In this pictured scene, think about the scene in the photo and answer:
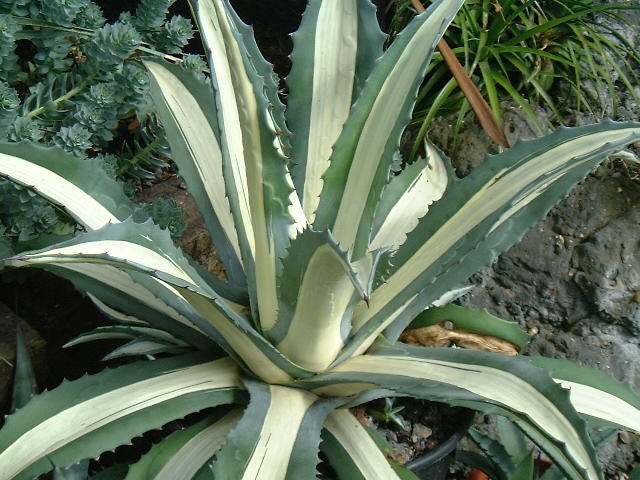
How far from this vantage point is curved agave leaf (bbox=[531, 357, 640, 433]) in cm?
76

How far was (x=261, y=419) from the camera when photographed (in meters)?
0.70

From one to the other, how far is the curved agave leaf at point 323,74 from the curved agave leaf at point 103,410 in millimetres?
263

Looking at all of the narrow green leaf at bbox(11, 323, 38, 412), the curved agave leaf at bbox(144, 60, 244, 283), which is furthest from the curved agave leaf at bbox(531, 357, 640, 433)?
the narrow green leaf at bbox(11, 323, 38, 412)

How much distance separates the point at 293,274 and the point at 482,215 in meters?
0.24

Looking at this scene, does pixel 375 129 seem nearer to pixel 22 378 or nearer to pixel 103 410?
pixel 103 410

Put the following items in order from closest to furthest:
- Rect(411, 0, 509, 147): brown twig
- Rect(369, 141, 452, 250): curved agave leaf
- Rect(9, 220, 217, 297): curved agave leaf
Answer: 1. Rect(9, 220, 217, 297): curved agave leaf
2. Rect(369, 141, 452, 250): curved agave leaf
3. Rect(411, 0, 509, 147): brown twig

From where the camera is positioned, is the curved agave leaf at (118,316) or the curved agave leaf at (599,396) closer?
the curved agave leaf at (599,396)

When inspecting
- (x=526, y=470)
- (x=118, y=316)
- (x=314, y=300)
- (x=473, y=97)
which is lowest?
(x=526, y=470)

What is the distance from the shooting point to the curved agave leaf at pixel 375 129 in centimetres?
74

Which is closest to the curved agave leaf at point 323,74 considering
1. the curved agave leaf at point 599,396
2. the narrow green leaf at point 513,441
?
the curved agave leaf at point 599,396

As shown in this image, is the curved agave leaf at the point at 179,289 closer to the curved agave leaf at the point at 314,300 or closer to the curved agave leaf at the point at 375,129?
the curved agave leaf at the point at 314,300

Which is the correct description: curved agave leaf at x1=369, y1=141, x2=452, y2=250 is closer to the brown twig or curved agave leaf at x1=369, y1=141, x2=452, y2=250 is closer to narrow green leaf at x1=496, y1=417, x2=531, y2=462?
the brown twig

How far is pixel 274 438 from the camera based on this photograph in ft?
2.27

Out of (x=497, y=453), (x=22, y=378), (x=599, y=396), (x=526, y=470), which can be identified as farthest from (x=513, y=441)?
(x=22, y=378)
